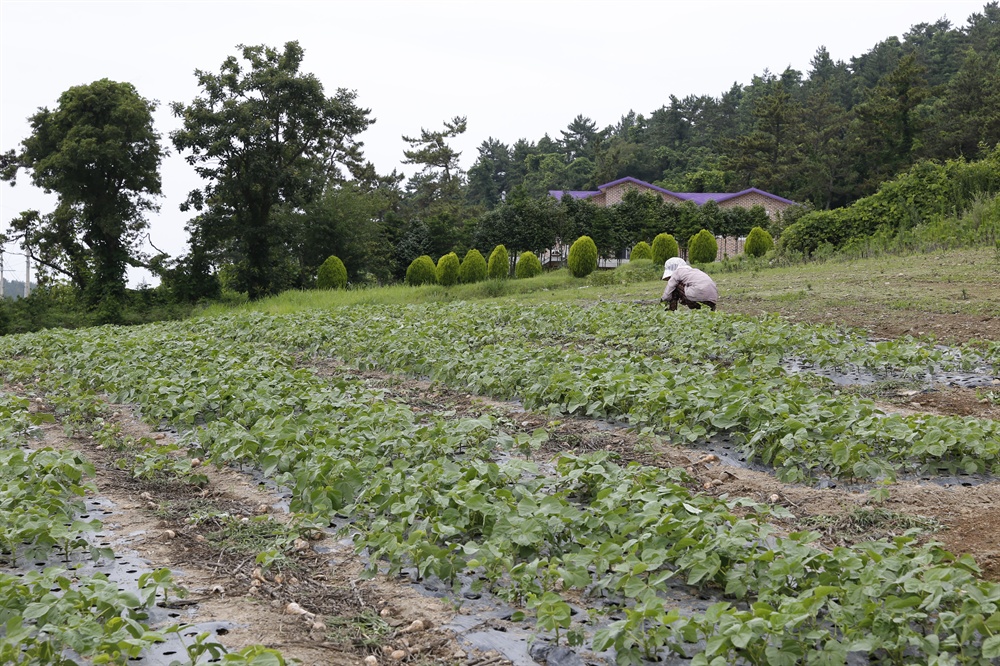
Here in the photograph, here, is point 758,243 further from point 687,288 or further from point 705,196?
point 705,196

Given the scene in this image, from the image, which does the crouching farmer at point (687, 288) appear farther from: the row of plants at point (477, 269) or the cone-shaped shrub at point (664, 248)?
the row of plants at point (477, 269)

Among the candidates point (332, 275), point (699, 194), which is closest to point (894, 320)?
point (332, 275)

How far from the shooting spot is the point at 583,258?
25031 millimetres

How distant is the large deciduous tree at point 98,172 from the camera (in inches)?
985

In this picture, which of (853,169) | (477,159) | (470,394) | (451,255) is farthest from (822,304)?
(477,159)

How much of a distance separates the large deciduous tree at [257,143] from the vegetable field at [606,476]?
61.3ft

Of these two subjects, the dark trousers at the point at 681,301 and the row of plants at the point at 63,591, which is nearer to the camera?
Answer: the row of plants at the point at 63,591

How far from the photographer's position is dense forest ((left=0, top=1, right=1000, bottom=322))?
84.5 ft

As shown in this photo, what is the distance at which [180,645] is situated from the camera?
8.73 ft

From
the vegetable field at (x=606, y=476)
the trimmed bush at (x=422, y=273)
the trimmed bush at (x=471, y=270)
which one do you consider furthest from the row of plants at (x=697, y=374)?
the trimmed bush at (x=422, y=273)

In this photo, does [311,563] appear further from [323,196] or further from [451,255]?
[323,196]

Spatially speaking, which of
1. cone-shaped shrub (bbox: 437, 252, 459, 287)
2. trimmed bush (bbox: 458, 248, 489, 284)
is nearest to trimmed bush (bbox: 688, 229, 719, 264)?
trimmed bush (bbox: 458, 248, 489, 284)

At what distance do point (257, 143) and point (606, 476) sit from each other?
2503cm

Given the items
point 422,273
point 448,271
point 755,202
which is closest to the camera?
point 448,271
